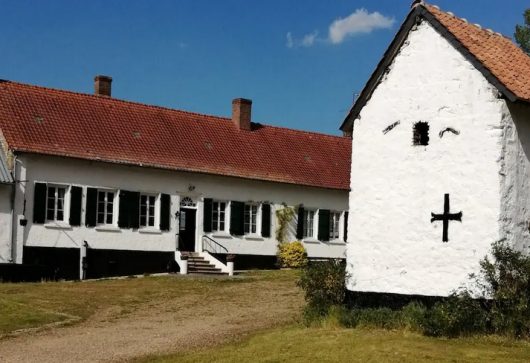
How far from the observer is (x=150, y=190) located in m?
30.0

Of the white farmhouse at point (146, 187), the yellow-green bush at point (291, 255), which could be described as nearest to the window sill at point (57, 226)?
the white farmhouse at point (146, 187)

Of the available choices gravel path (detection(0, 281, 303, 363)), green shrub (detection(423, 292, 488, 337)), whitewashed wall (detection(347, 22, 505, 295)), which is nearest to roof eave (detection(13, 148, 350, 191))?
gravel path (detection(0, 281, 303, 363))

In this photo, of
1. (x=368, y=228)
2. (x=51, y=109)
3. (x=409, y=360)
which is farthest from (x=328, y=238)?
(x=409, y=360)

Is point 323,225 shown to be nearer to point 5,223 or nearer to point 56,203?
point 56,203

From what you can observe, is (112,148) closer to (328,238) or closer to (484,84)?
(328,238)

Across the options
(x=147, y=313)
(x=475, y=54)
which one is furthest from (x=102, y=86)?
(x=475, y=54)

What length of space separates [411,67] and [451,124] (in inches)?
60.4

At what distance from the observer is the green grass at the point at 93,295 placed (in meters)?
18.6

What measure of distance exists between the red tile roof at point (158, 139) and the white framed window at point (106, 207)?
127cm

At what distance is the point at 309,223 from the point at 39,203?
475 inches

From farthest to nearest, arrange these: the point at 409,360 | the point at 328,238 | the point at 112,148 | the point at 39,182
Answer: the point at 328,238 → the point at 112,148 → the point at 39,182 → the point at 409,360

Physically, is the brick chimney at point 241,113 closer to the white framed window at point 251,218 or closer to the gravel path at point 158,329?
the white framed window at point 251,218

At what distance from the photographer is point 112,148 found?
2948 cm

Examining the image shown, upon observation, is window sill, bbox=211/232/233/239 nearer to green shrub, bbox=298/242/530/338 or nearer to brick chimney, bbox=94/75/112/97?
brick chimney, bbox=94/75/112/97
